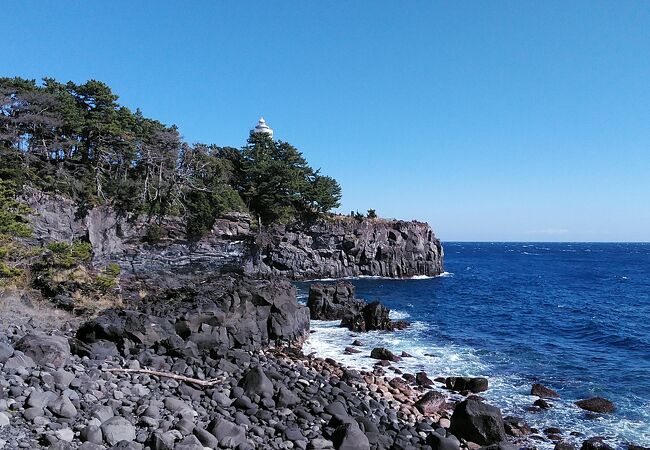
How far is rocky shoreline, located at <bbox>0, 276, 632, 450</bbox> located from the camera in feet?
29.1

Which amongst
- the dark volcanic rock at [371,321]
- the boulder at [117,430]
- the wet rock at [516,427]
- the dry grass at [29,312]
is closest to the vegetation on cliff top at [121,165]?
the dry grass at [29,312]

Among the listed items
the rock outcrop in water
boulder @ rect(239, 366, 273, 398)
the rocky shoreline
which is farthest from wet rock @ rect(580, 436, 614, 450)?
the rock outcrop in water

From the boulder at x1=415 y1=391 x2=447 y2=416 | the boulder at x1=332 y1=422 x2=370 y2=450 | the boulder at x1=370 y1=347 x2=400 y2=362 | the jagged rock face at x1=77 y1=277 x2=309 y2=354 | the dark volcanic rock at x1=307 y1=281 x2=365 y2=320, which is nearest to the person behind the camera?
the boulder at x1=332 y1=422 x2=370 y2=450

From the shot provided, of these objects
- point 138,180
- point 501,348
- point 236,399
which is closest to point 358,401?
point 236,399

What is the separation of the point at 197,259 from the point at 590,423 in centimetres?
4350

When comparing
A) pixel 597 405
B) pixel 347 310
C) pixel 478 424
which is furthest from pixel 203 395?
pixel 347 310

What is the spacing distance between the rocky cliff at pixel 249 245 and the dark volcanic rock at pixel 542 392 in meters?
35.4

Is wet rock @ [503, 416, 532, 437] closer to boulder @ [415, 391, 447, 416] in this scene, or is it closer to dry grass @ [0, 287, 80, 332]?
boulder @ [415, 391, 447, 416]

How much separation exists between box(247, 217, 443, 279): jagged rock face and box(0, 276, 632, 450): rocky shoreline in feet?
119

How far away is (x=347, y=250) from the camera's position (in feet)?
207

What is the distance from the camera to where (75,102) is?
43.8m

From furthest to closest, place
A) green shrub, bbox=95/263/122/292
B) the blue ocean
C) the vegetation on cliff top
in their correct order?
the vegetation on cliff top, green shrub, bbox=95/263/122/292, the blue ocean

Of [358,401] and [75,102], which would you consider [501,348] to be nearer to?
[358,401]

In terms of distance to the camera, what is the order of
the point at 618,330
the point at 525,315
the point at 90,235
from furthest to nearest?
the point at 90,235
the point at 525,315
the point at 618,330
